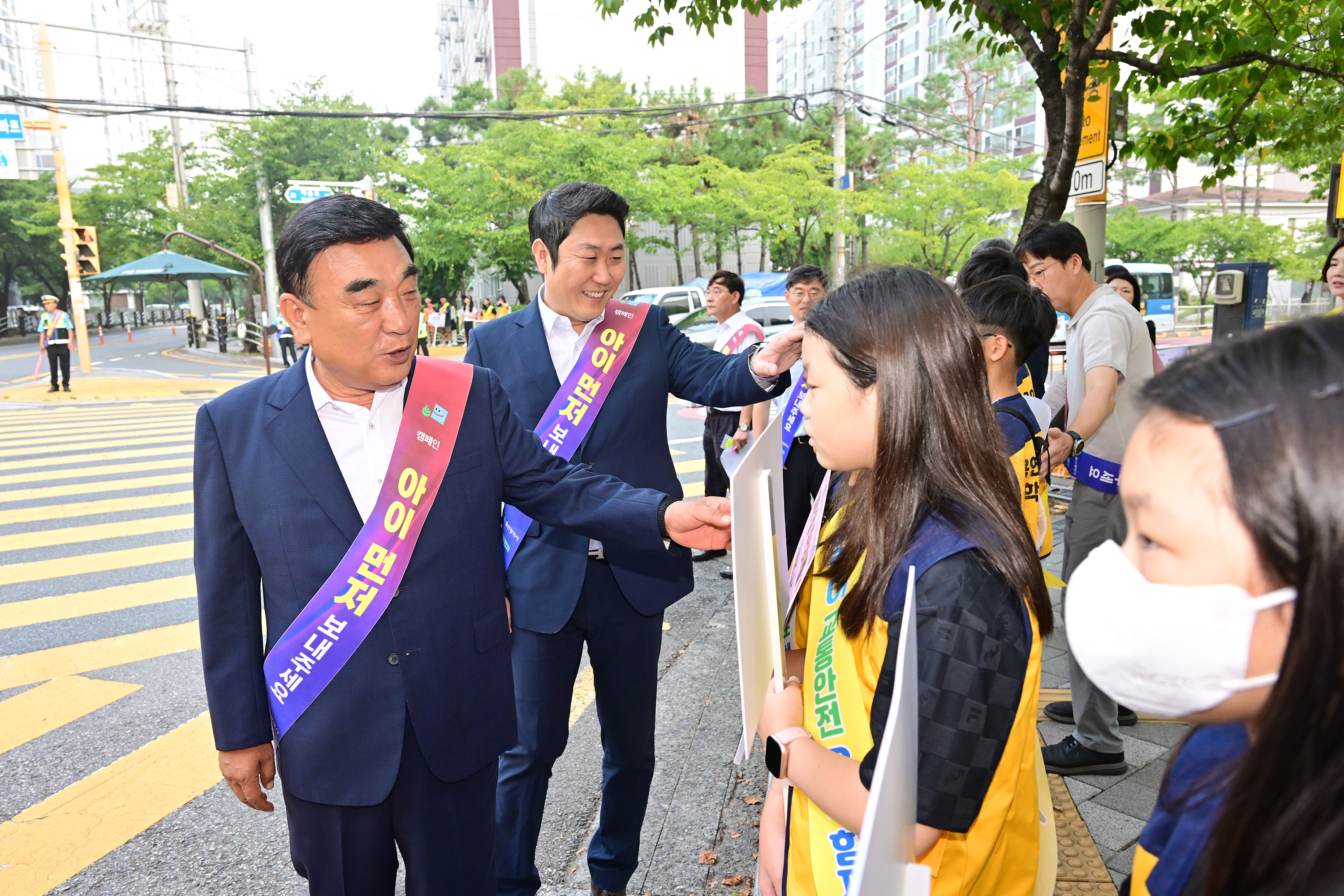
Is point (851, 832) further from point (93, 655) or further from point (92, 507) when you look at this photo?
point (92, 507)

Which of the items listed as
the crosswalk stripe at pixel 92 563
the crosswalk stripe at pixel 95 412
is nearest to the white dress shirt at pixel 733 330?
the crosswalk stripe at pixel 92 563

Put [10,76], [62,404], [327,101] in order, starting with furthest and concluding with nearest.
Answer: [10,76] < [327,101] < [62,404]

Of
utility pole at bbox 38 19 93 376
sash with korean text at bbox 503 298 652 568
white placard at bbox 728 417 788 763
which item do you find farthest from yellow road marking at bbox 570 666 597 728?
utility pole at bbox 38 19 93 376

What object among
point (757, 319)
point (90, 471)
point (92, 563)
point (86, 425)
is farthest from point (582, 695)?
point (757, 319)

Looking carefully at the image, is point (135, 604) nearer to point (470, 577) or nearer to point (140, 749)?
point (140, 749)

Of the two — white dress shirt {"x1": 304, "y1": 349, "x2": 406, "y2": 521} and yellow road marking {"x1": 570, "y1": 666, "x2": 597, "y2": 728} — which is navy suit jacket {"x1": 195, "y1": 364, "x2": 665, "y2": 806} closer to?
white dress shirt {"x1": 304, "y1": 349, "x2": 406, "y2": 521}

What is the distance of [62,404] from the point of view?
15469 mm

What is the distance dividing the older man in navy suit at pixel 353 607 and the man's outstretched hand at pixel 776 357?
38.3 inches

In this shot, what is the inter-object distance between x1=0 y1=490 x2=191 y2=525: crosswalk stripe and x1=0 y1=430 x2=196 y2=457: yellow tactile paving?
7.14 ft

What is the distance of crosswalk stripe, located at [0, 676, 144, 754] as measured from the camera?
3926mm

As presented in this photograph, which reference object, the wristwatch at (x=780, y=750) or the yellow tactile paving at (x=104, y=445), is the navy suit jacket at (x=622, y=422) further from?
the yellow tactile paving at (x=104, y=445)

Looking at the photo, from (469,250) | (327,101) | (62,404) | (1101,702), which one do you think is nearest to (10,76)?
(327,101)

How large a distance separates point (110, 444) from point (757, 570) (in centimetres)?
1212

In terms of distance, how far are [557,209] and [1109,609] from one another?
7.07 ft
